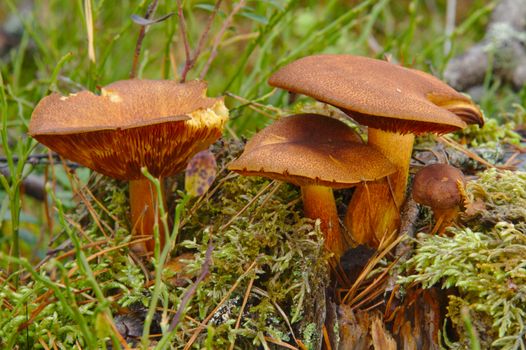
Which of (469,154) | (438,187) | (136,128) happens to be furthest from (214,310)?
(469,154)

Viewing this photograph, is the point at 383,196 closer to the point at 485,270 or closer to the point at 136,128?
the point at 485,270

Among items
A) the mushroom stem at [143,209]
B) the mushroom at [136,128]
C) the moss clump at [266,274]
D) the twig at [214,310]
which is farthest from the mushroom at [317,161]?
the mushroom stem at [143,209]

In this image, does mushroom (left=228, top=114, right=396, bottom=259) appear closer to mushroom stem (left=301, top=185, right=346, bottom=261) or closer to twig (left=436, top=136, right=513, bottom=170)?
mushroom stem (left=301, top=185, right=346, bottom=261)

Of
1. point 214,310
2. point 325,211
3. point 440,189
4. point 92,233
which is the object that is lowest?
point 92,233

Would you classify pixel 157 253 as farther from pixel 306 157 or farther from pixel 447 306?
pixel 447 306

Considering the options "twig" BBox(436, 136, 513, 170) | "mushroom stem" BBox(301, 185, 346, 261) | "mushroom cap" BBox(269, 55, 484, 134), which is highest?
"mushroom cap" BBox(269, 55, 484, 134)

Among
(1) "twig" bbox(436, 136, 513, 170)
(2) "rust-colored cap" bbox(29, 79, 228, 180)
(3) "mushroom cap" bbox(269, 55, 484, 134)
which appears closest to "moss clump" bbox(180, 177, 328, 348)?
(2) "rust-colored cap" bbox(29, 79, 228, 180)

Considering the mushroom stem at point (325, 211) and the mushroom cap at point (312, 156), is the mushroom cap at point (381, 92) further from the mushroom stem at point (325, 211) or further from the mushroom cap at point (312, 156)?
the mushroom stem at point (325, 211)
